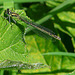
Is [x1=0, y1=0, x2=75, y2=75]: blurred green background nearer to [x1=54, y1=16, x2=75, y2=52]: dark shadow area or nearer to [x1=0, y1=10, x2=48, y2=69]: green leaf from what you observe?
[x1=54, y1=16, x2=75, y2=52]: dark shadow area

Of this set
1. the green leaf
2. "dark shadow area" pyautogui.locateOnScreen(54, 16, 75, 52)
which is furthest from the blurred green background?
the green leaf

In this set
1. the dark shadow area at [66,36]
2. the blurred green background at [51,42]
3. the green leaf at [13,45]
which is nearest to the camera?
the green leaf at [13,45]

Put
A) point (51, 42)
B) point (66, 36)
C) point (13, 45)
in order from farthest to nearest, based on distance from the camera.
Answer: point (66, 36) → point (51, 42) → point (13, 45)

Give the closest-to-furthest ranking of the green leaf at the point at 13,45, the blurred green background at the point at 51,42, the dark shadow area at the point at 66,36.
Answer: the green leaf at the point at 13,45, the blurred green background at the point at 51,42, the dark shadow area at the point at 66,36

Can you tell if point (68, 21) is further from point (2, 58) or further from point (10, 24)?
point (2, 58)

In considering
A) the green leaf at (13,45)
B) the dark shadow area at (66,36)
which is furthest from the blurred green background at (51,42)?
the green leaf at (13,45)

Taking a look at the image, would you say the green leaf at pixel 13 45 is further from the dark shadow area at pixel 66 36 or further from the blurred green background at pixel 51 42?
the dark shadow area at pixel 66 36

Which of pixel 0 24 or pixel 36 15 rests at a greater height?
pixel 36 15

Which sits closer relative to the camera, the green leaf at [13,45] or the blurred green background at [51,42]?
the green leaf at [13,45]

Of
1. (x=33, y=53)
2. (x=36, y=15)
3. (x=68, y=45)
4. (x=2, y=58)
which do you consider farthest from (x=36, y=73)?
(x=2, y=58)

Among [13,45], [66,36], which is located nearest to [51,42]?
[66,36]

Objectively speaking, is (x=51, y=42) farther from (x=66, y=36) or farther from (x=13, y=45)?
(x=13, y=45)
